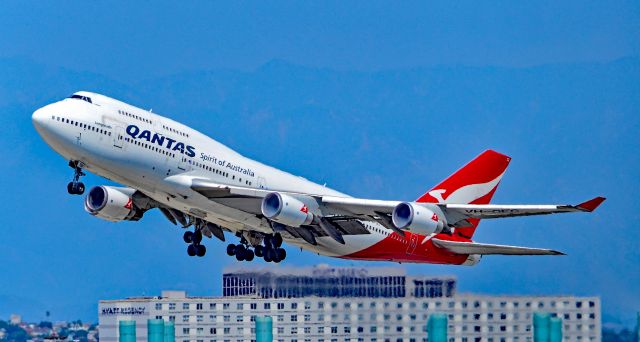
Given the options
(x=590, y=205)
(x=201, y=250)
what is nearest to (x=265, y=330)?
(x=201, y=250)

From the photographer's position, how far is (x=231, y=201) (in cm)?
5381

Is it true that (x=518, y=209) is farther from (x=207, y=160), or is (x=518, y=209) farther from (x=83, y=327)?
(x=83, y=327)

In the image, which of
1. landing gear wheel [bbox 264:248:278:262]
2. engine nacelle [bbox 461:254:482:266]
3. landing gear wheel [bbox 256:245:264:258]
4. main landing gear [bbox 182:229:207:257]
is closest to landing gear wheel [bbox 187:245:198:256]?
main landing gear [bbox 182:229:207:257]

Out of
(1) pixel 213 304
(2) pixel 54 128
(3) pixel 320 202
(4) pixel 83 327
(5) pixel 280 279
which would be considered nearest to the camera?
(2) pixel 54 128

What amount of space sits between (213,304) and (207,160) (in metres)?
15.6

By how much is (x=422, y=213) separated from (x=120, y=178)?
9.72 m

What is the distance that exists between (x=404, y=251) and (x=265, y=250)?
544cm

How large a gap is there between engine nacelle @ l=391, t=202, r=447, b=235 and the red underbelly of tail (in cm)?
522

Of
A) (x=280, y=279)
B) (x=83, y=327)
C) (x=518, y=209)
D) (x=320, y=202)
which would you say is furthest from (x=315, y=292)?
(x=83, y=327)

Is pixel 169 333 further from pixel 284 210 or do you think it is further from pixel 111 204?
pixel 284 210

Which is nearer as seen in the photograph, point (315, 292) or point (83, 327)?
point (315, 292)

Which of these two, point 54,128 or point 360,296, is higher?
point 54,128

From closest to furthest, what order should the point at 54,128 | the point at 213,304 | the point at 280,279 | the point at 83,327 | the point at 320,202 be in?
the point at 54,128 < the point at 320,202 < the point at 280,279 < the point at 213,304 < the point at 83,327

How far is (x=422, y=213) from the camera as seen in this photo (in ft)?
175
